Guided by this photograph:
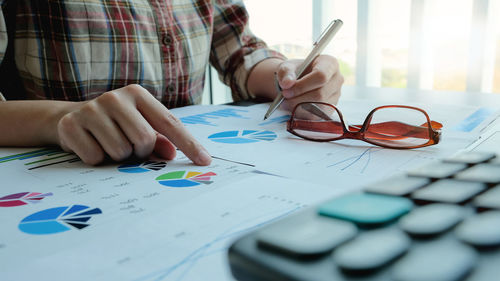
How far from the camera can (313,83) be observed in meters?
0.63

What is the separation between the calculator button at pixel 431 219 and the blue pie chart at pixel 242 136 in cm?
32

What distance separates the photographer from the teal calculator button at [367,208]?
0.16m

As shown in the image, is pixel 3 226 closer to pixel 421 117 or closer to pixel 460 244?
pixel 460 244

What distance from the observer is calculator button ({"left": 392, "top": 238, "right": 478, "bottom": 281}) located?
0.13 metres

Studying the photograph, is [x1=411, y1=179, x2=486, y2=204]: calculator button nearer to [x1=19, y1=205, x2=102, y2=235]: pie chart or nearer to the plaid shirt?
[x1=19, y1=205, x2=102, y2=235]: pie chart

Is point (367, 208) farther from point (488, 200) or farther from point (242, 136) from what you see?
point (242, 136)

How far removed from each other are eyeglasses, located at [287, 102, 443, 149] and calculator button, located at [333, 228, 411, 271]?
1.00ft

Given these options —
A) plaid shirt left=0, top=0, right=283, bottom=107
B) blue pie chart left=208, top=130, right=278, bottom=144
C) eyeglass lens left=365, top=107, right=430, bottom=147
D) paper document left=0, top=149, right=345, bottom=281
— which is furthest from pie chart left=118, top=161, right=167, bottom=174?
plaid shirt left=0, top=0, right=283, bottom=107

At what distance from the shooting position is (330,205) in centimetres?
18

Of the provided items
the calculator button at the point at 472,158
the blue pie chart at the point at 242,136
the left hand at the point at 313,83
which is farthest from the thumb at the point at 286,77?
the calculator button at the point at 472,158

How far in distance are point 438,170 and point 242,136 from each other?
0.30 m

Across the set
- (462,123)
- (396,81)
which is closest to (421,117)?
(462,123)

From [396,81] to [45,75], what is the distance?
3.97ft

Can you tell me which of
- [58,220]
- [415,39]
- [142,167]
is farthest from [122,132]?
[415,39]
